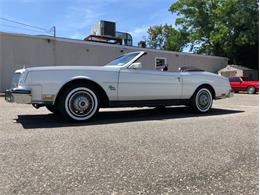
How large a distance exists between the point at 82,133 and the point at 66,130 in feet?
1.31

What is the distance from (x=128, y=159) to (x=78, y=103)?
9.29ft

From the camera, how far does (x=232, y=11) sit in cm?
3519

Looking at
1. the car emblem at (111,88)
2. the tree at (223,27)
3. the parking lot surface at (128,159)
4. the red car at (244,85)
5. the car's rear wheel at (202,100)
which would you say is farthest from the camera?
the tree at (223,27)

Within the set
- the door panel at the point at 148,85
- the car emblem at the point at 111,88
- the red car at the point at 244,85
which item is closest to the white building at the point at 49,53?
the red car at the point at 244,85

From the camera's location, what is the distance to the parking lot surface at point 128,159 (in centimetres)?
273

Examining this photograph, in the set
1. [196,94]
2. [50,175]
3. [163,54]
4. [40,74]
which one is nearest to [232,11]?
[163,54]

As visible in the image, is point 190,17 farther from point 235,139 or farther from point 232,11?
point 235,139

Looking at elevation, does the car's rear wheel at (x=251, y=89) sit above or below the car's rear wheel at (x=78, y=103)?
below

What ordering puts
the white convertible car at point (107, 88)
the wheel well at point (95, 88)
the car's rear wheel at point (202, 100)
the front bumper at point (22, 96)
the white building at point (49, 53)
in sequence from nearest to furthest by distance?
1. the front bumper at point (22, 96)
2. the white convertible car at point (107, 88)
3. the wheel well at point (95, 88)
4. the car's rear wheel at point (202, 100)
5. the white building at point (49, 53)

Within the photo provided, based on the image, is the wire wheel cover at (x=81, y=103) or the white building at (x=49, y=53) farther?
the white building at (x=49, y=53)

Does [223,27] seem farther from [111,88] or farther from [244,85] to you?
[111,88]

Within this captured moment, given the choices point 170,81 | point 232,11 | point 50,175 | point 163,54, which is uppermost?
point 232,11

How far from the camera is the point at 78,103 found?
607cm

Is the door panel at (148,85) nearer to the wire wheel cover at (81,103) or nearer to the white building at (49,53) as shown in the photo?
the wire wheel cover at (81,103)
